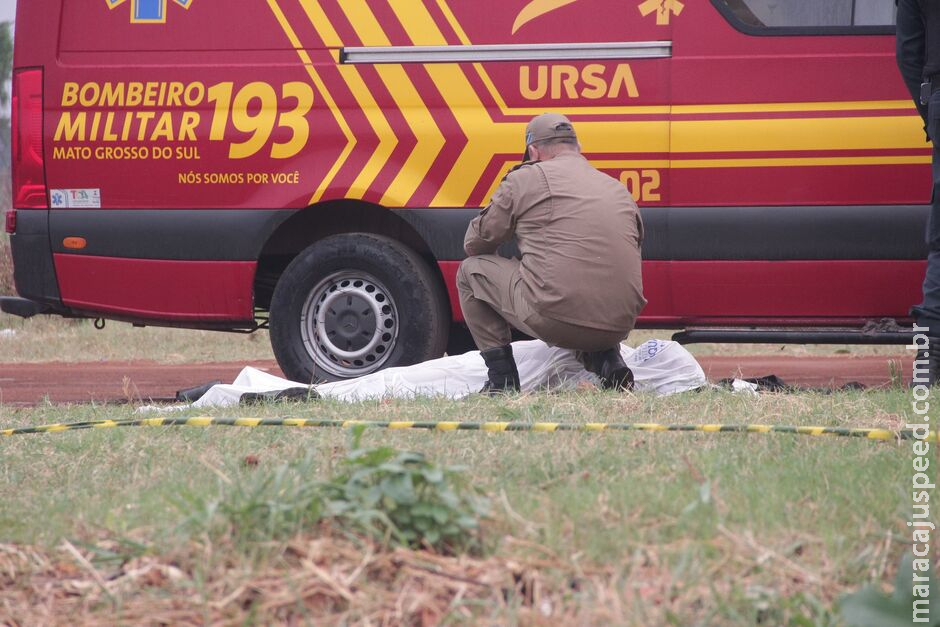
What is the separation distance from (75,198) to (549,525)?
4.05m

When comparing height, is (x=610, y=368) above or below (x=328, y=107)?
below

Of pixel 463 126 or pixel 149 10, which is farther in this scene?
pixel 149 10

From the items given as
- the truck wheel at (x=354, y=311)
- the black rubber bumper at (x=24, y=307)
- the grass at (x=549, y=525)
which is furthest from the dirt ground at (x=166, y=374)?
the grass at (x=549, y=525)

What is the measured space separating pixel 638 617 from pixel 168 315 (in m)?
4.15

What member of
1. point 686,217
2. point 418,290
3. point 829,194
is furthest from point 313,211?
point 829,194

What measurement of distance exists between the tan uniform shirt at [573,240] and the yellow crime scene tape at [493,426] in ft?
3.94

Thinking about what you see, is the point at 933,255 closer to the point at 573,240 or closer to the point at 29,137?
the point at 573,240

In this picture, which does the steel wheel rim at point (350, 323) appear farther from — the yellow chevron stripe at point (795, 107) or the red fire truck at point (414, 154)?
the yellow chevron stripe at point (795, 107)

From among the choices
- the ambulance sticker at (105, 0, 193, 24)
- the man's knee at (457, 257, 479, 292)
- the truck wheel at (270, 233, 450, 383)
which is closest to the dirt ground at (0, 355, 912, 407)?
the truck wheel at (270, 233, 450, 383)

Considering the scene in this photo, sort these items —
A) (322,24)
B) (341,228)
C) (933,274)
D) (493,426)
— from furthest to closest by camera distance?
(341,228) < (322,24) < (933,274) < (493,426)

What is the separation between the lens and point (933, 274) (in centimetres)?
493

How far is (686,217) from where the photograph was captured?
551cm

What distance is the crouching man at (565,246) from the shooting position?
5.03 meters

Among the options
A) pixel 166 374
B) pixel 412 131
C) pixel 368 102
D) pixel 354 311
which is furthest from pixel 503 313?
pixel 166 374
